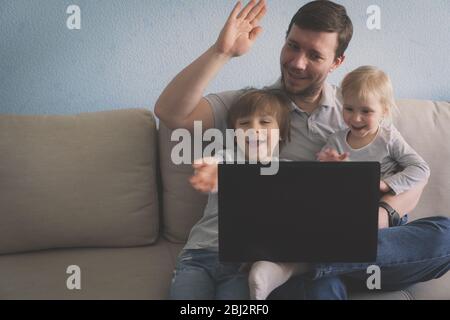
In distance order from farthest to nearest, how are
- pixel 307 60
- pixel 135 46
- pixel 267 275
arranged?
1. pixel 135 46
2. pixel 307 60
3. pixel 267 275

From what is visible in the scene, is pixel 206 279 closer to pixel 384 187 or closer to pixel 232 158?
pixel 232 158

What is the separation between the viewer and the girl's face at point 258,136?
1.39 meters

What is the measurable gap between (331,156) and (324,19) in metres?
0.35

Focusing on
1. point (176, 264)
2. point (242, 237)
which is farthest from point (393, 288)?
point (176, 264)

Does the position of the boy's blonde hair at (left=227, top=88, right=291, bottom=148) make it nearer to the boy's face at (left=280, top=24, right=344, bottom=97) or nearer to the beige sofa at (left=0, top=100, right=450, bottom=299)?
the boy's face at (left=280, top=24, right=344, bottom=97)

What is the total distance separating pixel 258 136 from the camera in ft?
4.55

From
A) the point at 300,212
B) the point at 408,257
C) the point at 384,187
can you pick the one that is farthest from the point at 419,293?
the point at 300,212

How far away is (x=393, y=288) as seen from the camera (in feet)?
4.45

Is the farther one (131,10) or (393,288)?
(131,10)

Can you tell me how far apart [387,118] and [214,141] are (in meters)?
0.46

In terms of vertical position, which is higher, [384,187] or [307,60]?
[307,60]
